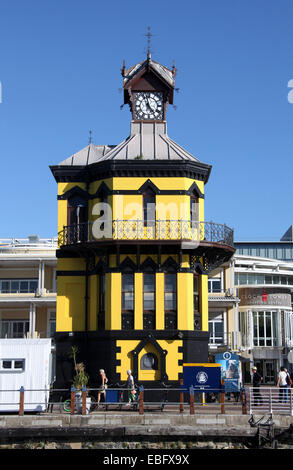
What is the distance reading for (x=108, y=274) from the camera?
3123 cm

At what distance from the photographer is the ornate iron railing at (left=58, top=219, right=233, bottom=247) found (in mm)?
31281

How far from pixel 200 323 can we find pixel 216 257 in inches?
130

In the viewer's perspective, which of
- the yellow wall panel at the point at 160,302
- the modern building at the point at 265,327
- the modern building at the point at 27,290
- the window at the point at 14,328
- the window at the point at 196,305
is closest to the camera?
the yellow wall panel at the point at 160,302

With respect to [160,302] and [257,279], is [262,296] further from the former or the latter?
[160,302]

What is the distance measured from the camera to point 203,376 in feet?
84.0

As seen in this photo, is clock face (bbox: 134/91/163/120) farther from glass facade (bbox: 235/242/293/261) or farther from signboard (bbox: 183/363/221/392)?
glass facade (bbox: 235/242/293/261)

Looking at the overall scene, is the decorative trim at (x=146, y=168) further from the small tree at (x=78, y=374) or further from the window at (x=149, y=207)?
the small tree at (x=78, y=374)

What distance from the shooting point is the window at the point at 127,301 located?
30.8 m

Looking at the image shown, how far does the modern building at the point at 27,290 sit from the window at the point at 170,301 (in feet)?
66.3

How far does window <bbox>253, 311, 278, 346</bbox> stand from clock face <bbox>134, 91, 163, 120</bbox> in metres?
24.0

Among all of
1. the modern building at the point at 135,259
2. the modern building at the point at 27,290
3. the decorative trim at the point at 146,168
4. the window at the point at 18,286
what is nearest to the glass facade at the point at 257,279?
the modern building at the point at 27,290
